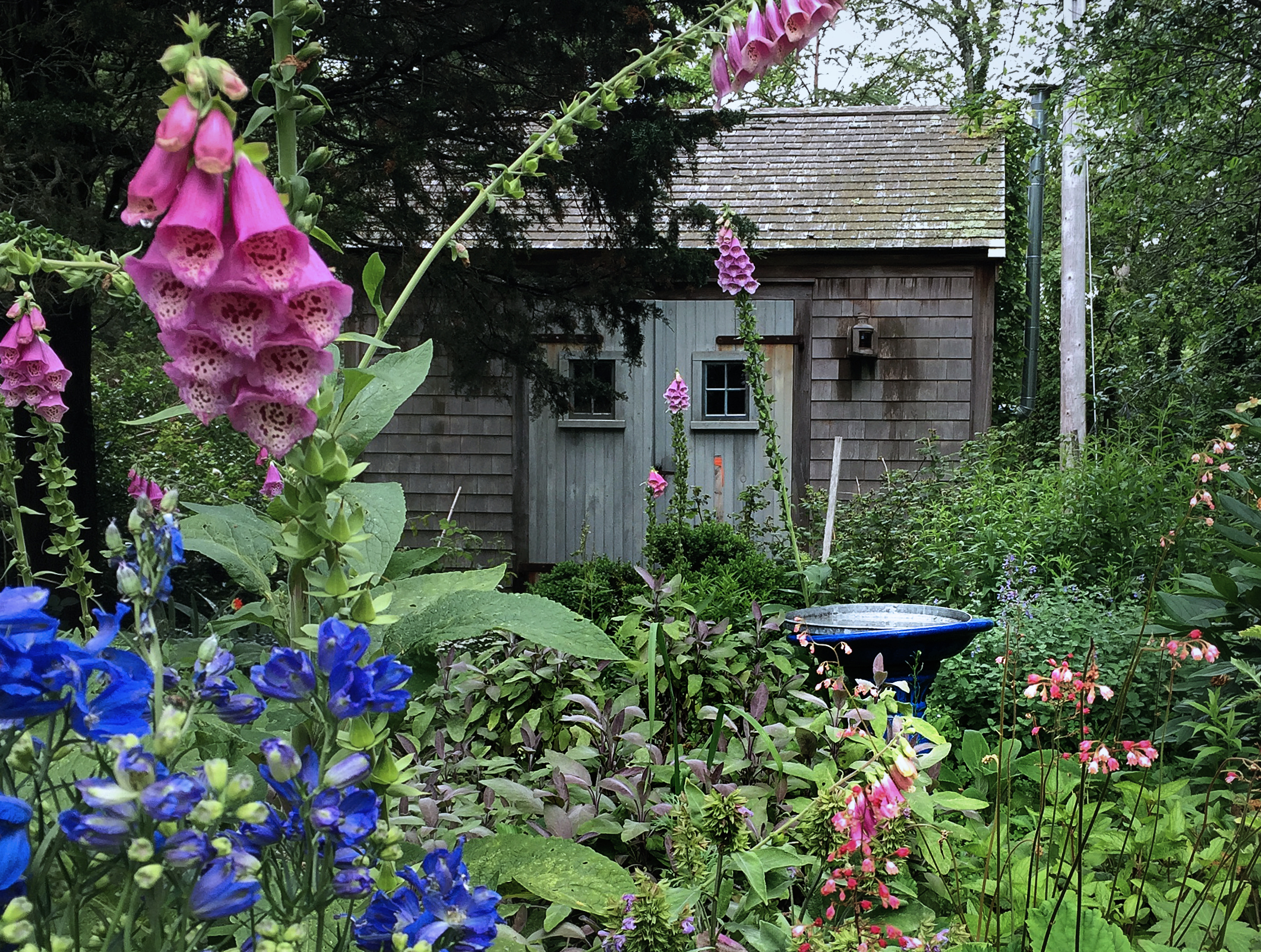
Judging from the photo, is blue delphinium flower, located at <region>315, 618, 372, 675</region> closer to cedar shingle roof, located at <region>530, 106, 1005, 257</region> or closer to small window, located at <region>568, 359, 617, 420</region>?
cedar shingle roof, located at <region>530, 106, 1005, 257</region>

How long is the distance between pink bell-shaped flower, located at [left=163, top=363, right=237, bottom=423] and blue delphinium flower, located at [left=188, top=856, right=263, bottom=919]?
0.35 m

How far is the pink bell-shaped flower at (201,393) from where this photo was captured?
2.46ft

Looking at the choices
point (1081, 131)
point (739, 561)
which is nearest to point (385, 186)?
point (739, 561)

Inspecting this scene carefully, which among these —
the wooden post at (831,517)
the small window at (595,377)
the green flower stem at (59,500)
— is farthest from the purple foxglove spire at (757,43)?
the small window at (595,377)

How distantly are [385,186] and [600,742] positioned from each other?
409 cm

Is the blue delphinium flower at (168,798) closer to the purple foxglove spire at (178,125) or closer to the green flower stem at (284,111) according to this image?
the purple foxglove spire at (178,125)

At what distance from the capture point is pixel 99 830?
54cm

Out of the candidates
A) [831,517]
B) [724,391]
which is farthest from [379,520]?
[724,391]

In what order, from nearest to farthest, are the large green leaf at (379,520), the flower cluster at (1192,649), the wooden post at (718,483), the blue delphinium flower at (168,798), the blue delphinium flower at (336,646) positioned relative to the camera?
1. the blue delphinium flower at (168,798)
2. the blue delphinium flower at (336,646)
3. the large green leaf at (379,520)
4. the flower cluster at (1192,649)
5. the wooden post at (718,483)

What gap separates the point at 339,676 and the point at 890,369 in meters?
8.63

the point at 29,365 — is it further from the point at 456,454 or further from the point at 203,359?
the point at 456,454

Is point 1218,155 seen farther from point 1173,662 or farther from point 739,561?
point 1173,662

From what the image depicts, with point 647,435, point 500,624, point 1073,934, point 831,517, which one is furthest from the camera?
point 647,435

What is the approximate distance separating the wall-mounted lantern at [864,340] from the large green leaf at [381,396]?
7767 mm
